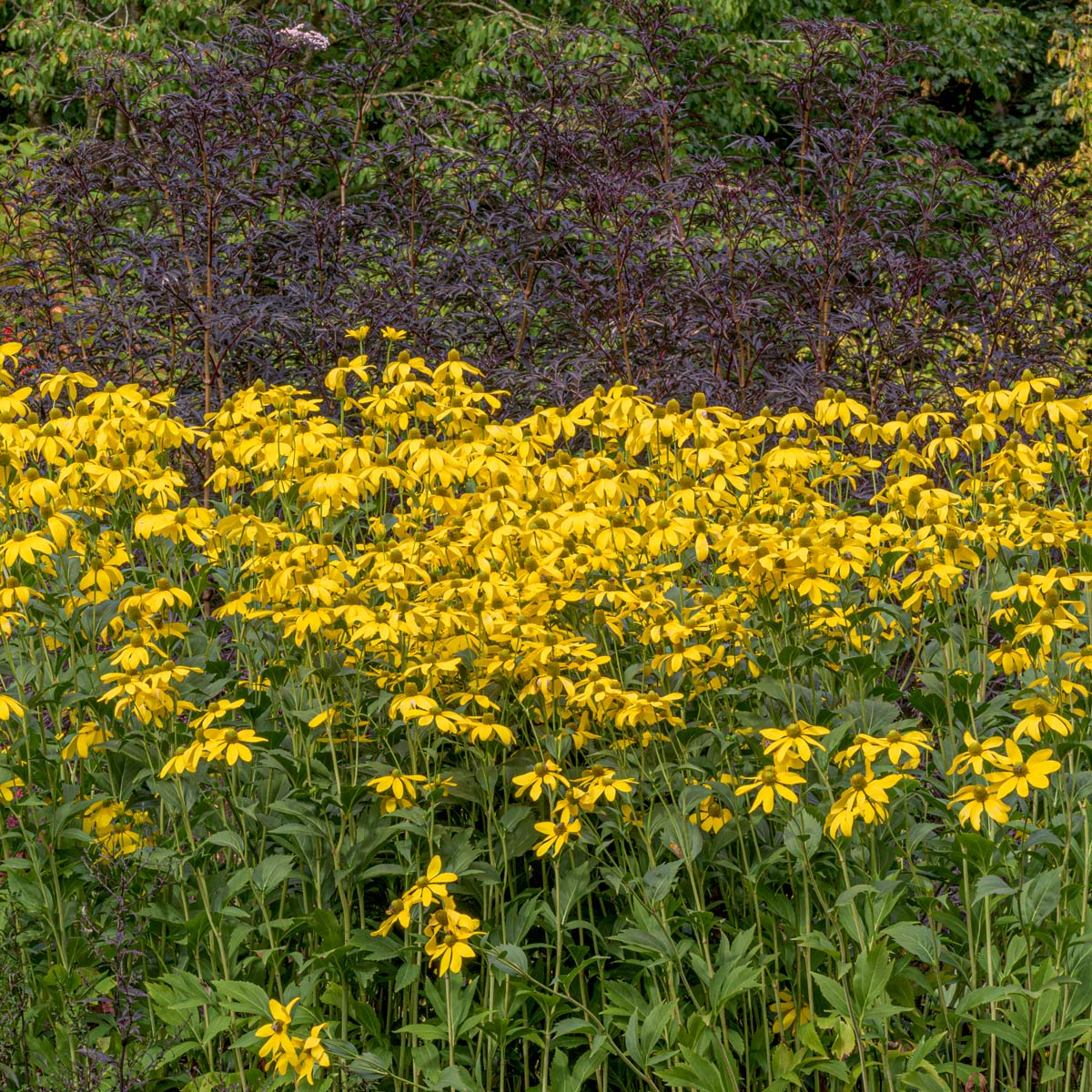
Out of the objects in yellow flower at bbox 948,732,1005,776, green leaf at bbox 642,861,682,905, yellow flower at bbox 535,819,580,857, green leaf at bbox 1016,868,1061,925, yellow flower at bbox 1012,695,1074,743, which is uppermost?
yellow flower at bbox 1012,695,1074,743

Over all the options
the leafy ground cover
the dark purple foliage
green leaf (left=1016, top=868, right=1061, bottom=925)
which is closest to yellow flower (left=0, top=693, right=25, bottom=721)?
the leafy ground cover

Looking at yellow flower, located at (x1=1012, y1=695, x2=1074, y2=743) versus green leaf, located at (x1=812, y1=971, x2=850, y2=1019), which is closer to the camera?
yellow flower, located at (x1=1012, y1=695, x2=1074, y2=743)

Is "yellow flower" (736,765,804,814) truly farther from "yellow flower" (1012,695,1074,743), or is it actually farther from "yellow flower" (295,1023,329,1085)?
"yellow flower" (295,1023,329,1085)

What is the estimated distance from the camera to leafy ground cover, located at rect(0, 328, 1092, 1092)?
2350mm

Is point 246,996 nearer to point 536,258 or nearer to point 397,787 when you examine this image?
point 397,787

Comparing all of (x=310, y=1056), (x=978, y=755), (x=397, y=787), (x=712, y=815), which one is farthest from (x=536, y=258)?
(x=310, y=1056)

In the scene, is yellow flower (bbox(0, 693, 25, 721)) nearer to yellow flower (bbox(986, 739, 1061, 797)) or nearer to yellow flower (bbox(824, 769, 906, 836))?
yellow flower (bbox(824, 769, 906, 836))

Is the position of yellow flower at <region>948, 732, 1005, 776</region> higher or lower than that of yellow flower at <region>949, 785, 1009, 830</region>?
higher

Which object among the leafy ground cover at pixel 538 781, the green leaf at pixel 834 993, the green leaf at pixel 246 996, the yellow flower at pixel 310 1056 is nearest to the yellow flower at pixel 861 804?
the leafy ground cover at pixel 538 781

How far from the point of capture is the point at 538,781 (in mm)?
2420

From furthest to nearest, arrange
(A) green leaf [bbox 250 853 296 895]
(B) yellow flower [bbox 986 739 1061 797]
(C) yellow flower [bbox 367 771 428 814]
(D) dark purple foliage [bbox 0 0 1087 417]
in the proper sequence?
(D) dark purple foliage [bbox 0 0 1087 417] → (A) green leaf [bbox 250 853 296 895] → (C) yellow flower [bbox 367 771 428 814] → (B) yellow flower [bbox 986 739 1061 797]

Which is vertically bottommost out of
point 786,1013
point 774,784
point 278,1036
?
point 786,1013

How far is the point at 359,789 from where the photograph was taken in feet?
7.87

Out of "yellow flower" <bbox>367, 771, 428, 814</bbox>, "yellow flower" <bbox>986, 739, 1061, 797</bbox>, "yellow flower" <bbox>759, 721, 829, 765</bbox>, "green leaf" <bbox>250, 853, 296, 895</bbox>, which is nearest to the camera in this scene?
"yellow flower" <bbox>986, 739, 1061, 797</bbox>
